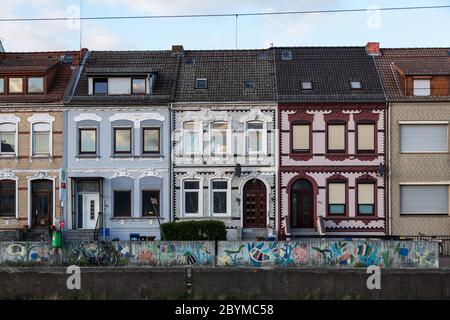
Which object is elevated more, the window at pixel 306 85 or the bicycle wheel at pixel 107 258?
the window at pixel 306 85

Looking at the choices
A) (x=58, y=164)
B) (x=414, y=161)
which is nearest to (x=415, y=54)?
(x=414, y=161)

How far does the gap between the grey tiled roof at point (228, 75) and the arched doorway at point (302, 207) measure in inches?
198

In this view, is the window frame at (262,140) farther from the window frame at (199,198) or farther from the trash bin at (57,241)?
the trash bin at (57,241)

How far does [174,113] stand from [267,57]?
6.71 metres

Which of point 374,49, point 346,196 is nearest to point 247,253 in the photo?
point 346,196

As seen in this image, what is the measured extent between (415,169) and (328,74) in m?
6.95

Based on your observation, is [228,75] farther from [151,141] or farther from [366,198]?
[366,198]

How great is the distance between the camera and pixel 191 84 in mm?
43250

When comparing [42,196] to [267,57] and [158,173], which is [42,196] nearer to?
[158,173]

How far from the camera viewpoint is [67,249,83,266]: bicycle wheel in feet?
99.7

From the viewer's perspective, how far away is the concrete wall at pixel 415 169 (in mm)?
41062

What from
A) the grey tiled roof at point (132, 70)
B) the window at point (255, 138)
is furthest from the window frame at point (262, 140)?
the grey tiled roof at point (132, 70)

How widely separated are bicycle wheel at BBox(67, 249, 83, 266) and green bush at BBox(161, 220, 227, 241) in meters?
5.35

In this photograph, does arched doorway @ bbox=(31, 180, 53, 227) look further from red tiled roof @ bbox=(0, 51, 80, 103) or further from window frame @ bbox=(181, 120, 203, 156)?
window frame @ bbox=(181, 120, 203, 156)
